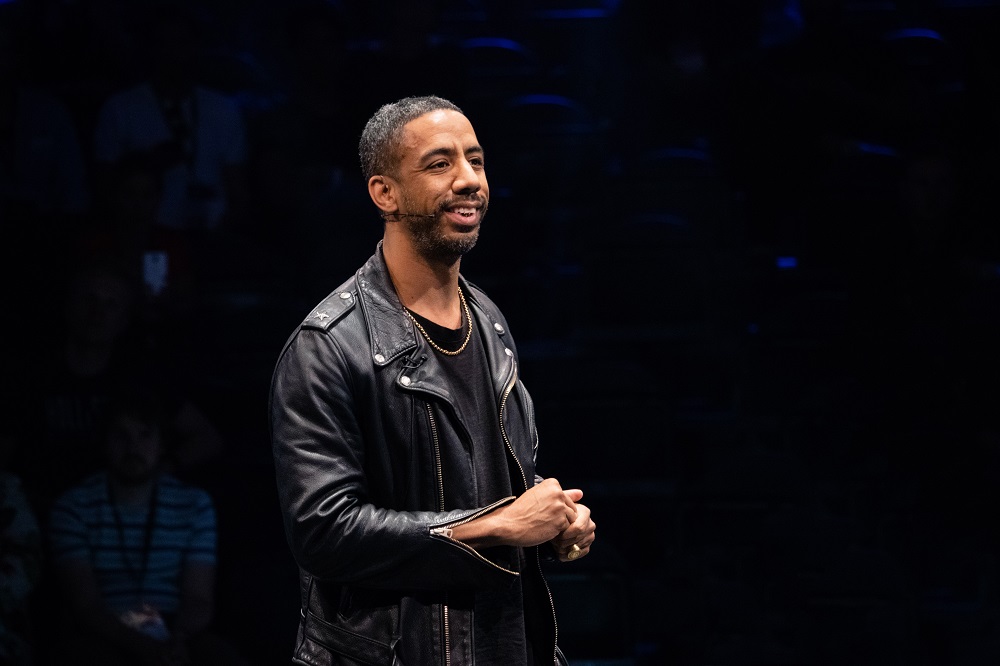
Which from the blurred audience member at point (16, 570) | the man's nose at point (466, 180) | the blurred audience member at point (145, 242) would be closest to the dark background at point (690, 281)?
the blurred audience member at point (145, 242)

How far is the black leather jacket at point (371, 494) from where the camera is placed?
64.4 inches

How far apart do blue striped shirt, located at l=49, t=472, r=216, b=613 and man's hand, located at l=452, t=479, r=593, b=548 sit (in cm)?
260

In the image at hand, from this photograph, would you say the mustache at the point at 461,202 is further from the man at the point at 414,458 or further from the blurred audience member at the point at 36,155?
the blurred audience member at the point at 36,155

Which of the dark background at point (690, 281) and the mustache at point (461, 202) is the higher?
the mustache at point (461, 202)

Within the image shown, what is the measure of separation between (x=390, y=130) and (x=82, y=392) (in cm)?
277

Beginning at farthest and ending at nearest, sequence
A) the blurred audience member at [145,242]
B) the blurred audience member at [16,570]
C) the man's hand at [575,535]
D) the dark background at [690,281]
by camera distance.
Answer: the blurred audience member at [145,242]
the dark background at [690,281]
the blurred audience member at [16,570]
the man's hand at [575,535]

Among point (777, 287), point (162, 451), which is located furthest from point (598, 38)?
point (162, 451)

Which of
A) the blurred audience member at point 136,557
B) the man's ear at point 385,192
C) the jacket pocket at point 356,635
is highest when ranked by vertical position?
the man's ear at point 385,192

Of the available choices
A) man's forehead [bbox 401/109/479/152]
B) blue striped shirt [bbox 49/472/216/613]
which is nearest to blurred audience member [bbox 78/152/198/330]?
blue striped shirt [bbox 49/472/216/613]

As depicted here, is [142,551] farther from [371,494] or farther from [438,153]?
[438,153]

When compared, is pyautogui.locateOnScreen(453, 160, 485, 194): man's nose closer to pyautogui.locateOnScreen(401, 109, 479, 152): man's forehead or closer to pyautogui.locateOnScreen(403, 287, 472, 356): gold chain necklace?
pyautogui.locateOnScreen(401, 109, 479, 152): man's forehead

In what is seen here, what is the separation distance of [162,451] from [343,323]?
8.51ft

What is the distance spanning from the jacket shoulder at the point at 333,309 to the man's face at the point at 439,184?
13 cm

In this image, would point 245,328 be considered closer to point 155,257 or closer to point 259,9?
point 155,257
